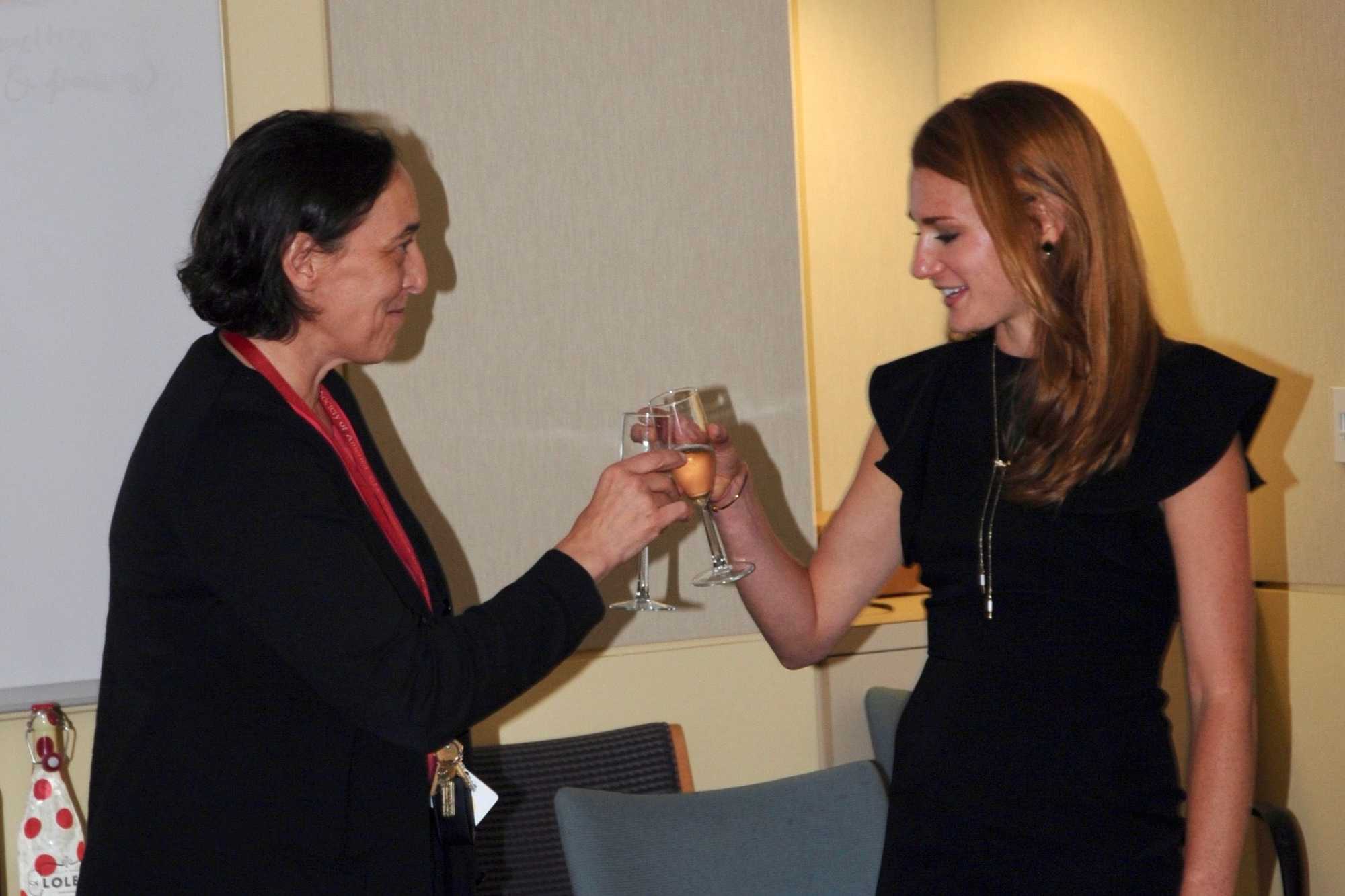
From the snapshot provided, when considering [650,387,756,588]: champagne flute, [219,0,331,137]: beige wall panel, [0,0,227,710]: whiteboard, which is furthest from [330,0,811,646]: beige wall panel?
[650,387,756,588]: champagne flute

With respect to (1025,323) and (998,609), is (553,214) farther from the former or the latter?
(998,609)

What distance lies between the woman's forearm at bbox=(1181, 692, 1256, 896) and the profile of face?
3.38 ft

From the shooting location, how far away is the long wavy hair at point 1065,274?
1645mm

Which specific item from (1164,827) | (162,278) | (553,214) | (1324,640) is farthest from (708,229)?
(1324,640)

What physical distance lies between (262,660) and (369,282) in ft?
1.41

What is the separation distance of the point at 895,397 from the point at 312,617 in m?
0.88

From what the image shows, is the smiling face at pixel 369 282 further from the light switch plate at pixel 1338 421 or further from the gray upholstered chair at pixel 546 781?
the light switch plate at pixel 1338 421

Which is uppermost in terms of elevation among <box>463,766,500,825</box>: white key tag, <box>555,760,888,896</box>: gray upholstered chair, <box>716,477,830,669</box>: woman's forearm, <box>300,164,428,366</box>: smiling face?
<box>300,164,428,366</box>: smiling face

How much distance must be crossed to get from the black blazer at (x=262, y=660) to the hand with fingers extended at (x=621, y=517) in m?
0.03

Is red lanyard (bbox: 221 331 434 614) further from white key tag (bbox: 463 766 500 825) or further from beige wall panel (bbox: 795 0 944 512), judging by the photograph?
beige wall panel (bbox: 795 0 944 512)

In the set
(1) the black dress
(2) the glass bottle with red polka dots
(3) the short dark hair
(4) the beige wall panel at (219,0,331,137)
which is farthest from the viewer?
(4) the beige wall panel at (219,0,331,137)

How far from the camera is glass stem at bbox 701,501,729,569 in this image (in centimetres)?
177

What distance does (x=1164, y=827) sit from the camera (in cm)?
160

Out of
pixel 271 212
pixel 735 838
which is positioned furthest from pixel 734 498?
pixel 271 212
